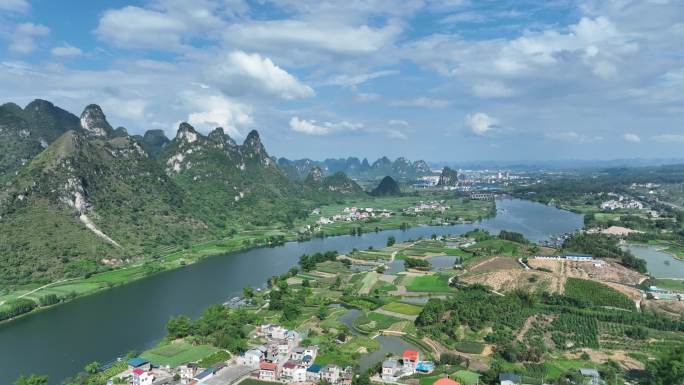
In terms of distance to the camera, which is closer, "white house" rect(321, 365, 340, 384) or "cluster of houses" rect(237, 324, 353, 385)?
"white house" rect(321, 365, 340, 384)

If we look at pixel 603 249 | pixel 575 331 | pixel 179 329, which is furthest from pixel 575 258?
pixel 179 329

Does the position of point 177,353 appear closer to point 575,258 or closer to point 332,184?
point 575,258

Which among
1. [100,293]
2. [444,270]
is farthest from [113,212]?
[444,270]

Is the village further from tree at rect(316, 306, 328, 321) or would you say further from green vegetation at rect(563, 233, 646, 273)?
green vegetation at rect(563, 233, 646, 273)

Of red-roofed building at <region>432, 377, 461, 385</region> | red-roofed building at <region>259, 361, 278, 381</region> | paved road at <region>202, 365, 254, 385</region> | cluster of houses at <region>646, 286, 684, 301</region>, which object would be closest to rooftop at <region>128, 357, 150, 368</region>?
paved road at <region>202, 365, 254, 385</region>

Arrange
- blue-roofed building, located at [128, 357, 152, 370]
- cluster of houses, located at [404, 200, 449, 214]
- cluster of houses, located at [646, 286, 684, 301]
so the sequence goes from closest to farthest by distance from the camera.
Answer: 1. blue-roofed building, located at [128, 357, 152, 370]
2. cluster of houses, located at [646, 286, 684, 301]
3. cluster of houses, located at [404, 200, 449, 214]

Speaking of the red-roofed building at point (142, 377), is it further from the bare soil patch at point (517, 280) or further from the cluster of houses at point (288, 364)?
the bare soil patch at point (517, 280)
